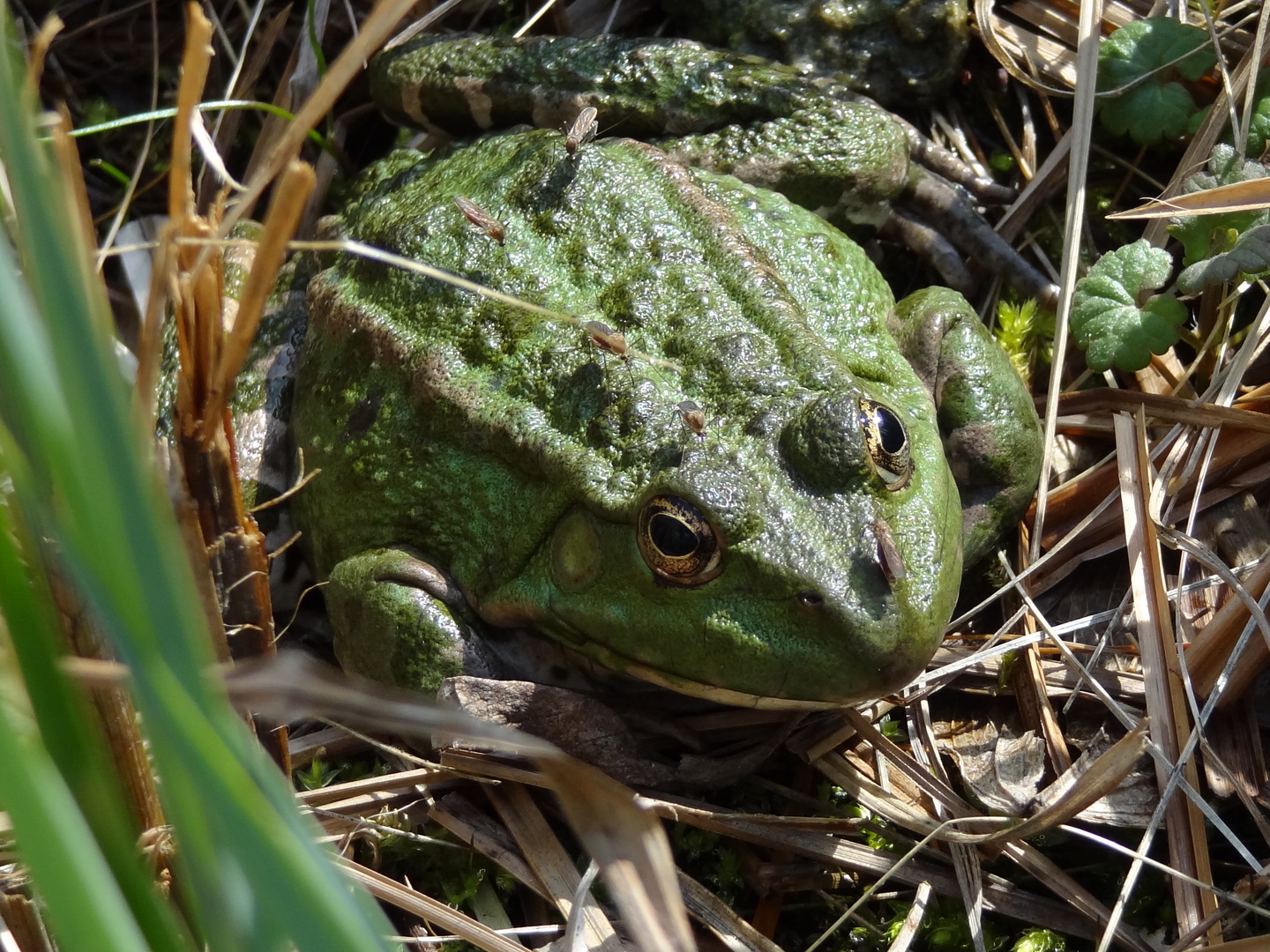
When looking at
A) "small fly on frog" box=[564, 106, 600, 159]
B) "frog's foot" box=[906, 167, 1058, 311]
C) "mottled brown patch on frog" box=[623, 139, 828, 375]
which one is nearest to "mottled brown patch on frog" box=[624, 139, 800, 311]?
"mottled brown patch on frog" box=[623, 139, 828, 375]

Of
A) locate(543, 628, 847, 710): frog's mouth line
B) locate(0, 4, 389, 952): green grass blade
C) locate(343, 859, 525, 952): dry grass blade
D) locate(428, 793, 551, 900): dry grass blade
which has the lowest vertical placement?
locate(428, 793, 551, 900): dry grass blade

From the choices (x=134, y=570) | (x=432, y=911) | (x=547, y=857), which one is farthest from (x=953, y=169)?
(x=134, y=570)

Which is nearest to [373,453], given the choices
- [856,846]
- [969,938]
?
[856,846]

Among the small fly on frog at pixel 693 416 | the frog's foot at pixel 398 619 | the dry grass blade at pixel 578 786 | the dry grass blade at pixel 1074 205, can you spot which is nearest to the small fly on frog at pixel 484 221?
the small fly on frog at pixel 693 416

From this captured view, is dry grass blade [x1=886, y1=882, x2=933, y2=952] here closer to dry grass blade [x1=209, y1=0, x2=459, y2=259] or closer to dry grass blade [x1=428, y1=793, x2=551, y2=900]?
dry grass blade [x1=428, y1=793, x2=551, y2=900]

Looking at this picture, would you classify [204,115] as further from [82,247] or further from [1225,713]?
[1225,713]

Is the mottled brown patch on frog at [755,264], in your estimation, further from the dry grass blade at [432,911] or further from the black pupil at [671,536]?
the dry grass blade at [432,911]
